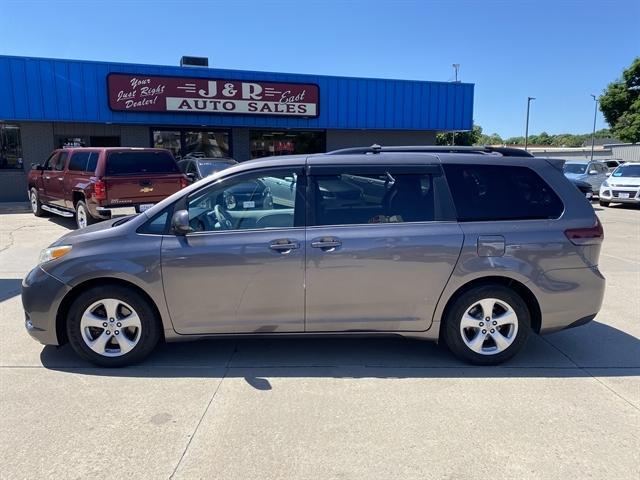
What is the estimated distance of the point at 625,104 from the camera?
113 ft

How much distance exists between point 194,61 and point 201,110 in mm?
2547

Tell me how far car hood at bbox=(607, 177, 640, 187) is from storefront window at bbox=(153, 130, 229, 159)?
579 inches

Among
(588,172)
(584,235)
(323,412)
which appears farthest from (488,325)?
(588,172)

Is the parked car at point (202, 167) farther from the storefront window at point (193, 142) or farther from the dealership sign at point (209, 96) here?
the storefront window at point (193, 142)

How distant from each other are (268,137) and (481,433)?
17.6 meters

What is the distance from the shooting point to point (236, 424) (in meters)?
3.18

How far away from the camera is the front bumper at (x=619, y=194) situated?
689 inches

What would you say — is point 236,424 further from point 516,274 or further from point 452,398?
point 516,274

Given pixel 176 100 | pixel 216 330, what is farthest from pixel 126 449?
pixel 176 100

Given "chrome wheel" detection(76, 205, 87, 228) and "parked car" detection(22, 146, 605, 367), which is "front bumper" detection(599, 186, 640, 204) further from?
"chrome wheel" detection(76, 205, 87, 228)

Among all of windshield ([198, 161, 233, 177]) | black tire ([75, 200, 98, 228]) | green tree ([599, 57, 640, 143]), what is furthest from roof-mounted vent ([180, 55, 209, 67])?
green tree ([599, 57, 640, 143])

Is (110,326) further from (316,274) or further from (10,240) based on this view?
(10,240)

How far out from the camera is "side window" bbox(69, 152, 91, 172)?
1030cm

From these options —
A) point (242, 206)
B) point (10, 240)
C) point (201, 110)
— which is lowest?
point (10, 240)
